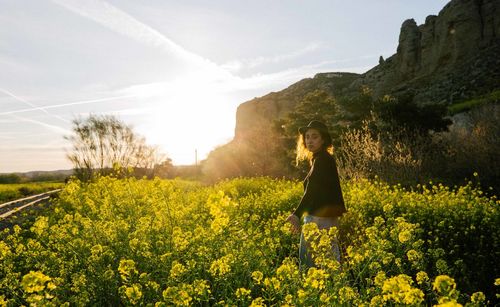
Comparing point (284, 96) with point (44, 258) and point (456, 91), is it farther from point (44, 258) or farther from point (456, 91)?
point (44, 258)

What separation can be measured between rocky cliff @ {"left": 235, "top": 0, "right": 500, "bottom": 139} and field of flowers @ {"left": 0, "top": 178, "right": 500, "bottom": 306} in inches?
1181

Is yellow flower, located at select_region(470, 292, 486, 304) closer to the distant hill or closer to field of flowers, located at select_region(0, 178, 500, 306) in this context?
field of flowers, located at select_region(0, 178, 500, 306)

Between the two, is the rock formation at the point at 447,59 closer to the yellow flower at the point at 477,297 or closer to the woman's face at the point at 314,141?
the woman's face at the point at 314,141

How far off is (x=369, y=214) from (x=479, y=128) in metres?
7.93

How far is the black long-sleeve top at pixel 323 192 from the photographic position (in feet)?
15.2

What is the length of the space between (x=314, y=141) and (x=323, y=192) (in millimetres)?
628

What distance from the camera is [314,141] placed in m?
4.76

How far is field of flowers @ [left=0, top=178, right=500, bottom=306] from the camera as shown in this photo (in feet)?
9.32

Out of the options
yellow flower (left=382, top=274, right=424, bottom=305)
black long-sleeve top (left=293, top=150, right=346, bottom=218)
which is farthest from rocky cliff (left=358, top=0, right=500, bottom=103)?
yellow flower (left=382, top=274, right=424, bottom=305)

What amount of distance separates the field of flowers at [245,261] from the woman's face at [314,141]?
3.32 ft

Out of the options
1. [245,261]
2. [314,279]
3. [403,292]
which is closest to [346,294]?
[314,279]

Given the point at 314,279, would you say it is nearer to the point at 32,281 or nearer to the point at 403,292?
the point at 403,292

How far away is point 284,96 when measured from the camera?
257 feet

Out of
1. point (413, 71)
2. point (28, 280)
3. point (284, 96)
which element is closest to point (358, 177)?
point (28, 280)
